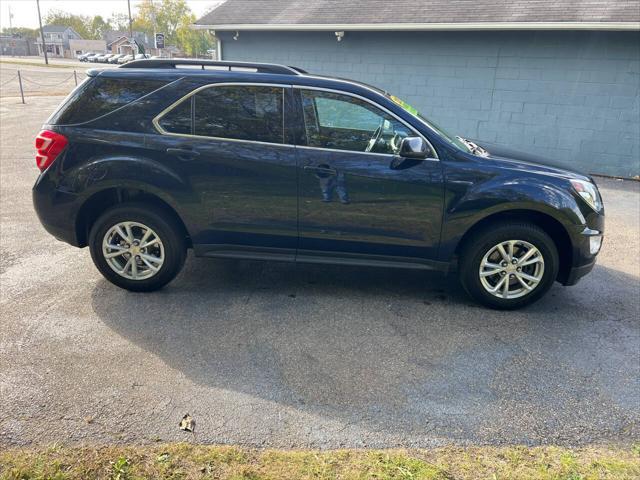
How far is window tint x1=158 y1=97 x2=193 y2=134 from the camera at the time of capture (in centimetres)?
401

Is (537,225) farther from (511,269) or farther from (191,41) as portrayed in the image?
(191,41)

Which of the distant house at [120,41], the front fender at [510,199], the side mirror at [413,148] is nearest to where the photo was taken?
the side mirror at [413,148]

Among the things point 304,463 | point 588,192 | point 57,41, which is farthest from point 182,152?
point 57,41

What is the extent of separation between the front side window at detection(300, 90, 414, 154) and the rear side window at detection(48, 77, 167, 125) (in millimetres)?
1245

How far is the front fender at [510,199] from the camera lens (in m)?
3.98

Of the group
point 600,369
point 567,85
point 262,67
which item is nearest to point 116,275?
point 262,67

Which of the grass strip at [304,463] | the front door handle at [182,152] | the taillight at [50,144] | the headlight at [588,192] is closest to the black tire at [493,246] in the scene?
the headlight at [588,192]

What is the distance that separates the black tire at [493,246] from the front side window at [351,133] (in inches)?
41.4

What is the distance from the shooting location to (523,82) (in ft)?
33.4

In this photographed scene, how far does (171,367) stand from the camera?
129 inches

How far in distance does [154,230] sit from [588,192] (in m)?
3.67

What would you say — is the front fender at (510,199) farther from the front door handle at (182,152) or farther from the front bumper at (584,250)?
the front door handle at (182,152)

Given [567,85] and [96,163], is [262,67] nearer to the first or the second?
[96,163]

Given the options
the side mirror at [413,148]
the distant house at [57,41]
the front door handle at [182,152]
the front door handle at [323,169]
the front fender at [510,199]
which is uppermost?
the distant house at [57,41]
